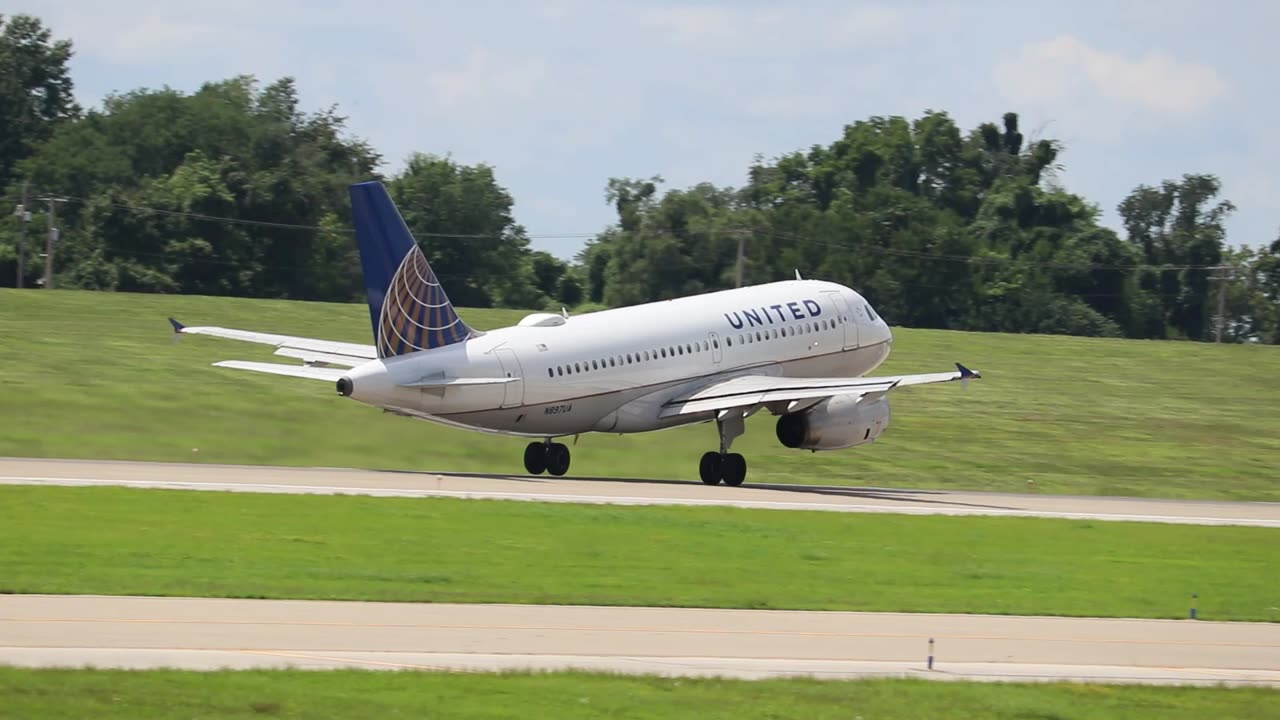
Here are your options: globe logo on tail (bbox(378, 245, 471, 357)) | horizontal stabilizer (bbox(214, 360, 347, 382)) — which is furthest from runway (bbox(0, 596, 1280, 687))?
horizontal stabilizer (bbox(214, 360, 347, 382))

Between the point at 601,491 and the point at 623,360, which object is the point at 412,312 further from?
the point at 623,360

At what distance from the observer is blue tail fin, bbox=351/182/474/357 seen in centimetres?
3859

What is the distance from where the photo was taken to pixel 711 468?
148 ft

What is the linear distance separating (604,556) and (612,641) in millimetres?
7444

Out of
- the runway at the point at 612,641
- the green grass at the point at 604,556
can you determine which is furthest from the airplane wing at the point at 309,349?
the runway at the point at 612,641

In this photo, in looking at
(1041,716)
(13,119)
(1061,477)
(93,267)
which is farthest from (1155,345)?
(13,119)

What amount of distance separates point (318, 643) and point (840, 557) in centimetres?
1220

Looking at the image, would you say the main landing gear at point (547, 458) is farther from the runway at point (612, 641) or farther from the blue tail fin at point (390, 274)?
the runway at point (612, 641)

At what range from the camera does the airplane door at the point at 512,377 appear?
40.8 m

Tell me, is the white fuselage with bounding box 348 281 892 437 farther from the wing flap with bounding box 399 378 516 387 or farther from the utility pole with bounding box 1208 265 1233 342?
the utility pole with bounding box 1208 265 1233 342

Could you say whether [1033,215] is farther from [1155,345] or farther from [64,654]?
[64,654]

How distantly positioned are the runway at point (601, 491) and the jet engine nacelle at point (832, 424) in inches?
46.0

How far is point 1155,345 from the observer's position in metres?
87.3

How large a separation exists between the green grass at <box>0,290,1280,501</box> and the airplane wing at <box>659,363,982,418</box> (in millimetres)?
1603
